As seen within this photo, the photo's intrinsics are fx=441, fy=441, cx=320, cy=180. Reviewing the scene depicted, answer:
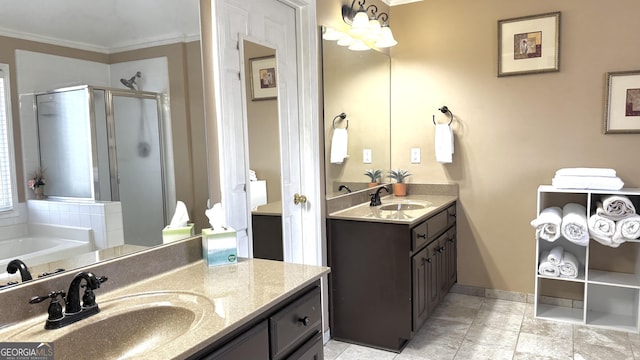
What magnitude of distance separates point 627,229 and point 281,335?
2439 millimetres

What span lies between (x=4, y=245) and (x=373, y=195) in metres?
2.37

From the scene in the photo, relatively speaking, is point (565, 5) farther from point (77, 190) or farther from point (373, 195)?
point (77, 190)

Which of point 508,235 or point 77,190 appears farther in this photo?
point 508,235

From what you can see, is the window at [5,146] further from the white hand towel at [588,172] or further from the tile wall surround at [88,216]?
the white hand towel at [588,172]

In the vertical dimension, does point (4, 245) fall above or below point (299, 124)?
below

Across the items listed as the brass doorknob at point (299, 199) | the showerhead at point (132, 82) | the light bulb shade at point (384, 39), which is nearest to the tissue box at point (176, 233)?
the showerhead at point (132, 82)

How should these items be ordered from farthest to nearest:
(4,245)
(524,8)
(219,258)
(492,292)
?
(492,292), (524,8), (219,258), (4,245)

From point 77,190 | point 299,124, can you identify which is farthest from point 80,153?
point 299,124

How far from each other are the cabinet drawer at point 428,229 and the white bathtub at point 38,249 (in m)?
1.80

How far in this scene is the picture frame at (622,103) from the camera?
2994 millimetres

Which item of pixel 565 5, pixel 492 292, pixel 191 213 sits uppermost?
pixel 565 5

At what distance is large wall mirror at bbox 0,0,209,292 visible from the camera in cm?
127

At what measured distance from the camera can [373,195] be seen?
324cm

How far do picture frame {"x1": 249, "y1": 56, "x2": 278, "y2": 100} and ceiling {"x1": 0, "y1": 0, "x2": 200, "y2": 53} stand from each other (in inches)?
16.6
